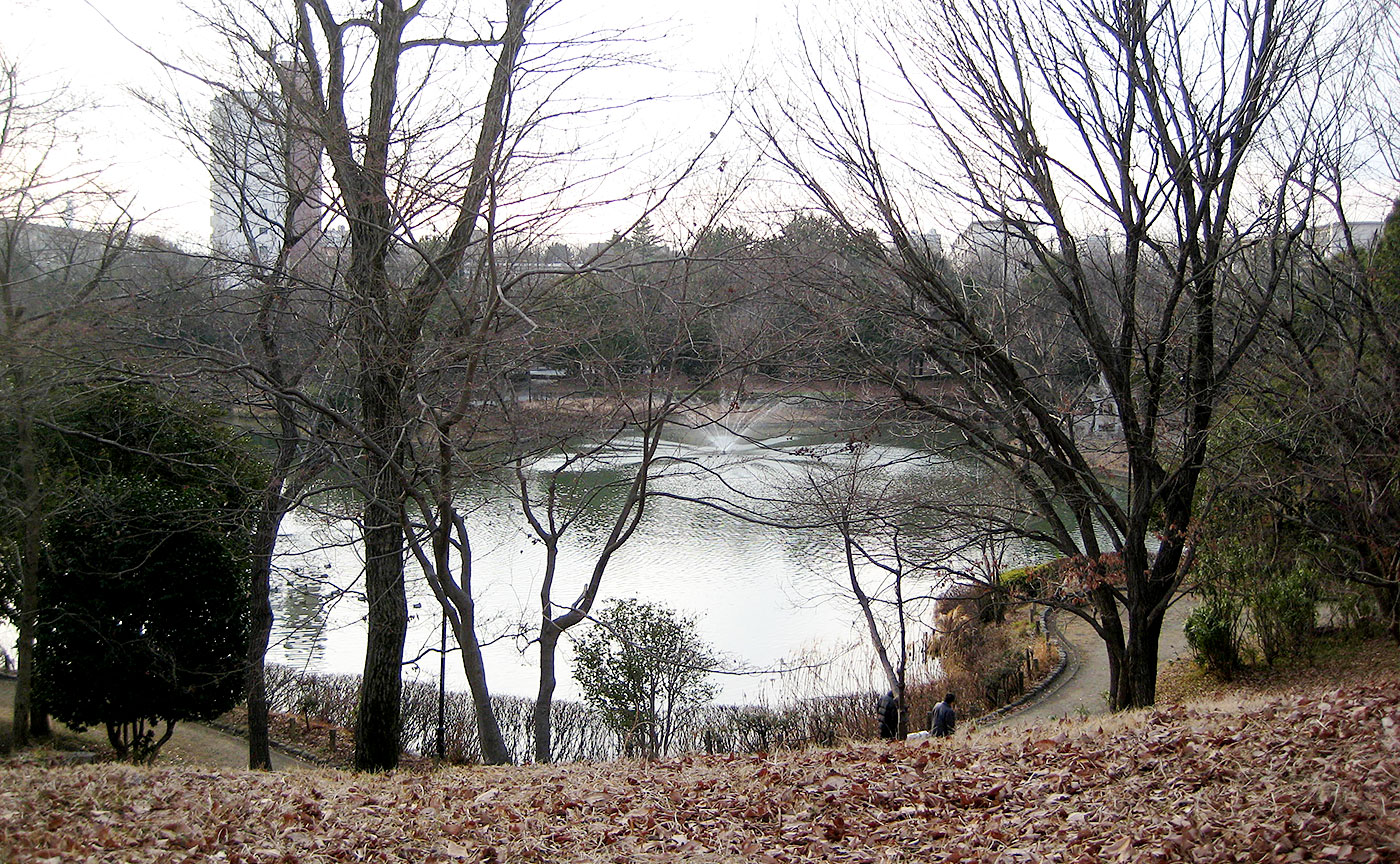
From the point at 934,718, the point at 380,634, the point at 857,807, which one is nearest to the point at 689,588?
the point at 934,718

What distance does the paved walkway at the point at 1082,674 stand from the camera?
1257cm

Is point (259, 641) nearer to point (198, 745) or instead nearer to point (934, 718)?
point (198, 745)

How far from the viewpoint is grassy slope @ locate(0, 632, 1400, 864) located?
389 cm

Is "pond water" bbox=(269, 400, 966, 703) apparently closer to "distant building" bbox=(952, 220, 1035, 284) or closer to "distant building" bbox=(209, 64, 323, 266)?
"distant building" bbox=(952, 220, 1035, 284)

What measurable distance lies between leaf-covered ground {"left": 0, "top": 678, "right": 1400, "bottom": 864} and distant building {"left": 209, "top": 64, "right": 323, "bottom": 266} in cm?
425

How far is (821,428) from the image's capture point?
34.8ft

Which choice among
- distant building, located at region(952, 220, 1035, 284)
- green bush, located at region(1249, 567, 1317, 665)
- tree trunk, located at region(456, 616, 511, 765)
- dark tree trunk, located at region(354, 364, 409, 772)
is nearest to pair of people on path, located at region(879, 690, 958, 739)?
tree trunk, located at region(456, 616, 511, 765)

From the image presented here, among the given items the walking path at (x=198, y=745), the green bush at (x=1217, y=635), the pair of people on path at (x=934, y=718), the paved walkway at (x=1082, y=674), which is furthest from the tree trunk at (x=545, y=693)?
the green bush at (x=1217, y=635)

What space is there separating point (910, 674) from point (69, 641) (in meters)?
11.7

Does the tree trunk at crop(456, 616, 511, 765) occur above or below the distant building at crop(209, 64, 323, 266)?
below

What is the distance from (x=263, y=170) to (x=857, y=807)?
10.5 metres

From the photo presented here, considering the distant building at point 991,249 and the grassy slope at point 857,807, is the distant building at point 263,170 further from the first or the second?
the distant building at point 991,249

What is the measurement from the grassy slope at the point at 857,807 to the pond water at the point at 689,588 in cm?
761

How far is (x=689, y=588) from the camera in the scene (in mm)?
17719
